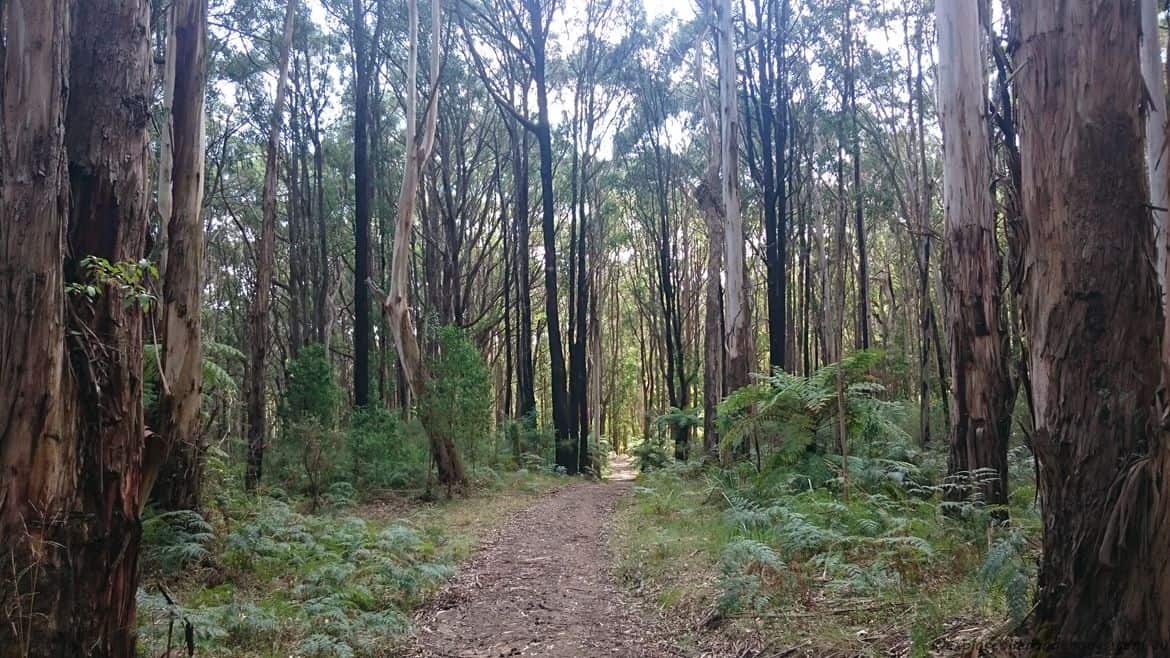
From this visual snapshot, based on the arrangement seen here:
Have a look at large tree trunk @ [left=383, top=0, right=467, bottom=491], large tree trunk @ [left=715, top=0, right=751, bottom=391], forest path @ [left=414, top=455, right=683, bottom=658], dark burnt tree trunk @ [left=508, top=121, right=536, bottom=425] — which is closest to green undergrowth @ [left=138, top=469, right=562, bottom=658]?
forest path @ [left=414, top=455, right=683, bottom=658]

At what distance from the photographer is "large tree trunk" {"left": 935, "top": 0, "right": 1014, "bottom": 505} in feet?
22.9

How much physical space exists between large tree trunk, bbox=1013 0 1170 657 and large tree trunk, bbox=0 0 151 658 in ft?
13.4

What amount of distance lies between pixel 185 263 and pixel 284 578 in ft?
11.8

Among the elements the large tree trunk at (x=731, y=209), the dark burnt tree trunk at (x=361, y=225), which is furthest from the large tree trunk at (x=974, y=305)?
the dark burnt tree trunk at (x=361, y=225)

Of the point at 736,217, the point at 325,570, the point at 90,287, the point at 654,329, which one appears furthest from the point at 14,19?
the point at 654,329

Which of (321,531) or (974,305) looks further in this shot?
(321,531)

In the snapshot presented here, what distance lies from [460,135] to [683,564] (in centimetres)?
2119

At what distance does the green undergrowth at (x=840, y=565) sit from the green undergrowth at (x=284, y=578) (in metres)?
2.14

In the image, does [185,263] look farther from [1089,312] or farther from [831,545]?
[1089,312]

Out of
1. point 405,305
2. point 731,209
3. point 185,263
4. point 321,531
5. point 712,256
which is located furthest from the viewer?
point 712,256

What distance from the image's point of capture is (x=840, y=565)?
5.45 metres

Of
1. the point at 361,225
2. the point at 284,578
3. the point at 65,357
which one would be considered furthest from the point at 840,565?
the point at 361,225

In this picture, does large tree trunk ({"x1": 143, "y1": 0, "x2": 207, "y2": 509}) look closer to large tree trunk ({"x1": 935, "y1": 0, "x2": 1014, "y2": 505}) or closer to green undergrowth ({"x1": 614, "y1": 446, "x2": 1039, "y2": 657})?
green undergrowth ({"x1": 614, "y1": 446, "x2": 1039, "y2": 657})

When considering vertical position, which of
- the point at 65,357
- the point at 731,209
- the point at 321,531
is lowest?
the point at 321,531
